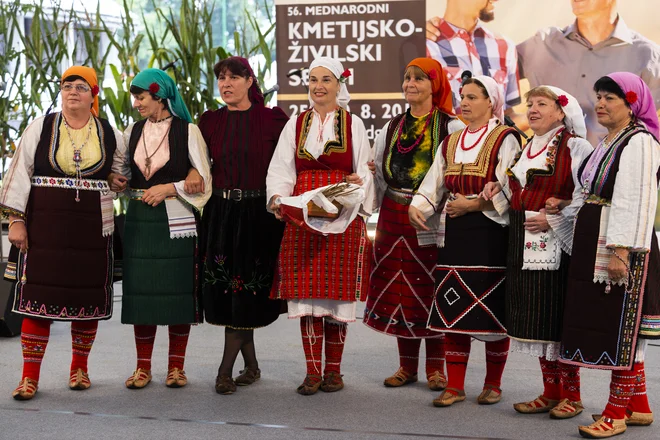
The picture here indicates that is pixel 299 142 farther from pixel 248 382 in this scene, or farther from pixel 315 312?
pixel 248 382

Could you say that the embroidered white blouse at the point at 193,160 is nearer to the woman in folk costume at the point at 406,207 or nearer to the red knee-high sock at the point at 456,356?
the woman in folk costume at the point at 406,207

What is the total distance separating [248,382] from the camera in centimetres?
438

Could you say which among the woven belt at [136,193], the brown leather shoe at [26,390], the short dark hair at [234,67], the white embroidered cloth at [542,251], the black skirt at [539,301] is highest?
the short dark hair at [234,67]

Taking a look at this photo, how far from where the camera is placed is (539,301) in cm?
365

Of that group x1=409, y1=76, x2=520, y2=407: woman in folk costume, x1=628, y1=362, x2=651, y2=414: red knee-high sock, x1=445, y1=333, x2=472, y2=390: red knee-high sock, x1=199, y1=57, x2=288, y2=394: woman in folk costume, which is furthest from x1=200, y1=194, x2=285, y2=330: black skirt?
x1=628, y1=362, x2=651, y2=414: red knee-high sock

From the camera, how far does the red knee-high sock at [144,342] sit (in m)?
4.29

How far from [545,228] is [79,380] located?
2212 millimetres

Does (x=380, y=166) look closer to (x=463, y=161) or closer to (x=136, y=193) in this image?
(x=463, y=161)

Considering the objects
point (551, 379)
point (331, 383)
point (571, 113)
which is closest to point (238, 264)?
point (331, 383)

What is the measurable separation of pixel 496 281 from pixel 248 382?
4.29 feet

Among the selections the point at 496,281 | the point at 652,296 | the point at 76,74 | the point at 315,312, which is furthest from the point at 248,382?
the point at 652,296

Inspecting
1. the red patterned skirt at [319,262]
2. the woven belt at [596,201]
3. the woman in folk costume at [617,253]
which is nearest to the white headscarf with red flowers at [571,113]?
the woman in folk costume at [617,253]

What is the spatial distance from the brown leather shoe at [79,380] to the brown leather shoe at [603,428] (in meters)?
2.21

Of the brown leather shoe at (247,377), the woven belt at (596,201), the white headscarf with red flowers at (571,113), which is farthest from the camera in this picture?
the brown leather shoe at (247,377)
